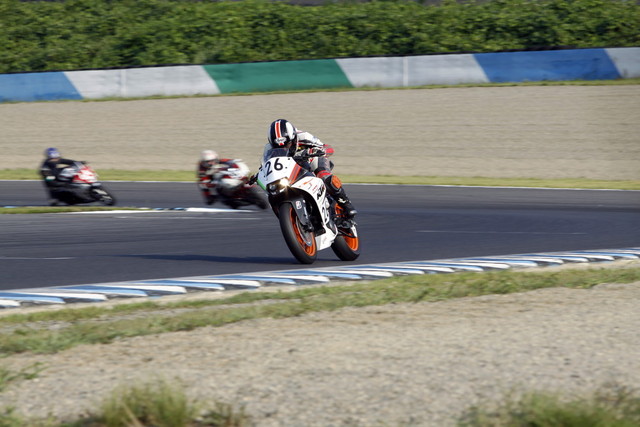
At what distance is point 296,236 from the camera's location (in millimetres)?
10078

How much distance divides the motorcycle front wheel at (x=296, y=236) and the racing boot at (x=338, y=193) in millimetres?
497

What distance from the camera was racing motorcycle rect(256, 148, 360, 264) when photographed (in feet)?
32.0

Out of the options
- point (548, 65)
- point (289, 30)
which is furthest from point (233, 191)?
point (289, 30)

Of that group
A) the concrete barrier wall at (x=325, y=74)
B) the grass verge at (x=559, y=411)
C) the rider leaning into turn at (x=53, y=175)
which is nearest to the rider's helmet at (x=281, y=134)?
the grass verge at (x=559, y=411)

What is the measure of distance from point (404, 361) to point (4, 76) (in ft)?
105

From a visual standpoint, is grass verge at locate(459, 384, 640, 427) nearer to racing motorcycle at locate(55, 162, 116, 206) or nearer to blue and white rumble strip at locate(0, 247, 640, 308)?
blue and white rumble strip at locate(0, 247, 640, 308)

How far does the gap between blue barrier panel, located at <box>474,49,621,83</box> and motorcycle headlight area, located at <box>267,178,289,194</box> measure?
22.2 m

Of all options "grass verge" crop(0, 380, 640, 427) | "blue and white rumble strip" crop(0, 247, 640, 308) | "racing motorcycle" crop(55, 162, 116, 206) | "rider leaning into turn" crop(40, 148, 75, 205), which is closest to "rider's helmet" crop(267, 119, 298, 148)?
"blue and white rumble strip" crop(0, 247, 640, 308)

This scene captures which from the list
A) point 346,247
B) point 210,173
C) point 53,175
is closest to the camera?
point 346,247

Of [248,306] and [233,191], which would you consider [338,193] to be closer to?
[248,306]

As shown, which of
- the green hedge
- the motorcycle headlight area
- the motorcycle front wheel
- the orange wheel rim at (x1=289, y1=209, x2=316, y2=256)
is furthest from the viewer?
the green hedge

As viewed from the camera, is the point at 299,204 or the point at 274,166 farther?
the point at 299,204

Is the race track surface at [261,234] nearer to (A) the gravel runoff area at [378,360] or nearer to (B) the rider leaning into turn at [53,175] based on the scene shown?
(B) the rider leaning into turn at [53,175]

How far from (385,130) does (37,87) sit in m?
12.8
